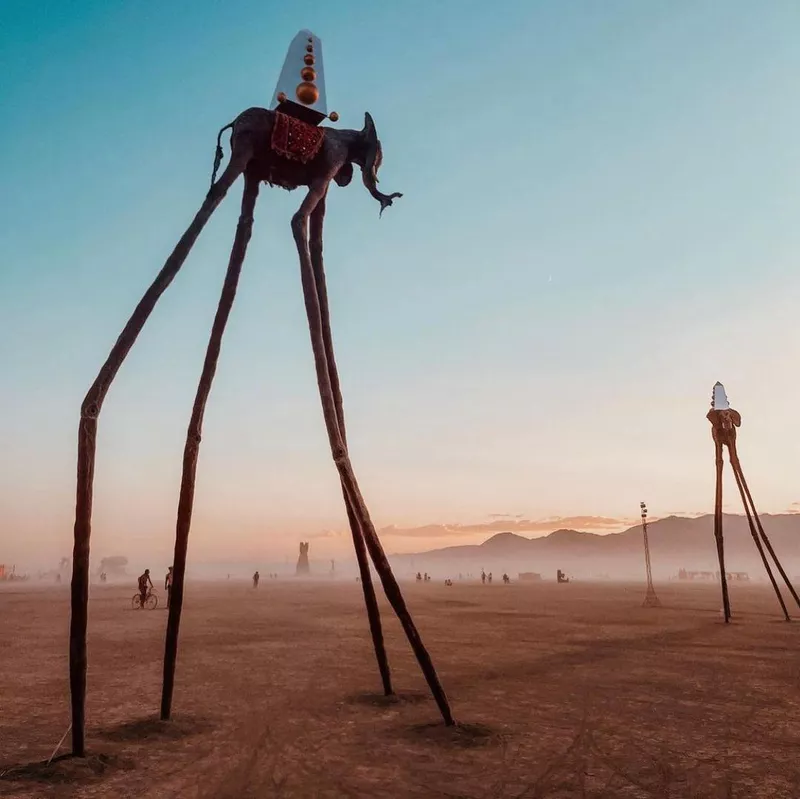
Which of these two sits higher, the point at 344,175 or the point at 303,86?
the point at 303,86

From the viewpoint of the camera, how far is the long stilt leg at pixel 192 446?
279 inches

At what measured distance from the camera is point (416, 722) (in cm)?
748

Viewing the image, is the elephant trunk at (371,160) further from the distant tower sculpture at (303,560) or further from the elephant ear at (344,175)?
the distant tower sculpture at (303,560)

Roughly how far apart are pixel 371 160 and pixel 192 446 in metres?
5.02

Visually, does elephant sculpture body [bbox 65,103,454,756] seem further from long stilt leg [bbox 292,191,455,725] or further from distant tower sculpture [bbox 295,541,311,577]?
distant tower sculpture [bbox 295,541,311,577]

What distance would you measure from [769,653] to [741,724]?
8468mm

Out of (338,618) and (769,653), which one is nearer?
(769,653)

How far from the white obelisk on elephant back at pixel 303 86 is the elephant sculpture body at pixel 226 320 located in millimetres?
220

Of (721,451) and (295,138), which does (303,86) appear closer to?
(295,138)

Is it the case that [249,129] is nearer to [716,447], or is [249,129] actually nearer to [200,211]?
[200,211]

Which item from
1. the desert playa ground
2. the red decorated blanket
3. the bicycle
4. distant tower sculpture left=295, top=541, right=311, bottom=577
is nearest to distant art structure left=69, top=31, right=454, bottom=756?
the red decorated blanket

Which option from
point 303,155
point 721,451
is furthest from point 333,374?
point 721,451

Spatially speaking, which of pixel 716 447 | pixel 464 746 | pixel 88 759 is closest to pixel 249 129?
pixel 88 759

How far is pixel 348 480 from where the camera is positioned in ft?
22.5
